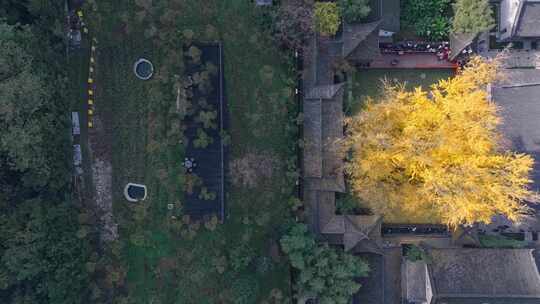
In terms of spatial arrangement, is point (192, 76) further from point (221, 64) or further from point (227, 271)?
point (227, 271)

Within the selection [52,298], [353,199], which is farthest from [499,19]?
[52,298]

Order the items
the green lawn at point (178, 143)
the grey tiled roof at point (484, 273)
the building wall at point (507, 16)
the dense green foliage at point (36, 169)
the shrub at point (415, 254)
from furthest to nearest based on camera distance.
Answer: the green lawn at point (178, 143), the shrub at point (415, 254), the building wall at point (507, 16), the grey tiled roof at point (484, 273), the dense green foliage at point (36, 169)

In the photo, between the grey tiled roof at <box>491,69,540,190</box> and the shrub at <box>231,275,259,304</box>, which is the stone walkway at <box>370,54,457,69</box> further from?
the shrub at <box>231,275,259,304</box>

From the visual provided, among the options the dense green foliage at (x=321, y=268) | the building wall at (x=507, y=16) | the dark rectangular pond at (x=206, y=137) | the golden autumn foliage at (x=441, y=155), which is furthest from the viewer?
the building wall at (x=507, y=16)

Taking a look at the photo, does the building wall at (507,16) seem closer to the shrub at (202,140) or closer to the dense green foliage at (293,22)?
the dense green foliage at (293,22)

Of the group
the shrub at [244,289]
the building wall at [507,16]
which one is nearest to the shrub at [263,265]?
the shrub at [244,289]

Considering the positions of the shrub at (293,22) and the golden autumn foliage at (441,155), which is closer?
the golden autumn foliage at (441,155)

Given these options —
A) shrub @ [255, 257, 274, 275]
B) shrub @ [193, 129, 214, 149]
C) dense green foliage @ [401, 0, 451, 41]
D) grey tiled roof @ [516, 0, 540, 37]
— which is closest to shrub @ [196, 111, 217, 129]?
shrub @ [193, 129, 214, 149]
